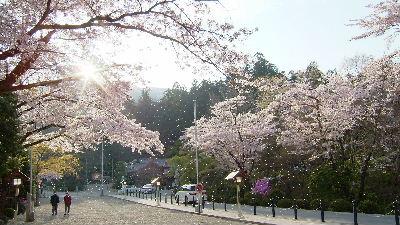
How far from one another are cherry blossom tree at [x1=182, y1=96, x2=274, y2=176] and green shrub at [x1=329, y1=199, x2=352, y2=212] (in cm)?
1403

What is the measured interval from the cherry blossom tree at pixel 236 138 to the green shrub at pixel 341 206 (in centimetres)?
1403

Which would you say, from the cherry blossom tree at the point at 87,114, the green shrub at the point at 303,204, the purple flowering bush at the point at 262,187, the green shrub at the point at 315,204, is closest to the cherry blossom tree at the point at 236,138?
the purple flowering bush at the point at 262,187

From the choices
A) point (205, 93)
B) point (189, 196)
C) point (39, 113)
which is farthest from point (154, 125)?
point (39, 113)

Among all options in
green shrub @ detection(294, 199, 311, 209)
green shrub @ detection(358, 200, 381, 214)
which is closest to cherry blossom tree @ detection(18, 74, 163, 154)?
green shrub @ detection(358, 200, 381, 214)

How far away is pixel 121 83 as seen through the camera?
12461mm

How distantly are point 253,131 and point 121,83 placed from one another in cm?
2995

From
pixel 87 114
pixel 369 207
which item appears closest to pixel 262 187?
pixel 369 207

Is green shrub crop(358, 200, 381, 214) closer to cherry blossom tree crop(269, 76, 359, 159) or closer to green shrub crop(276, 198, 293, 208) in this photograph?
cherry blossom tree crop(269, 76, 359, 159)

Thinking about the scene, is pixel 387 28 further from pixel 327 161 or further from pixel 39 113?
pixel 327 161

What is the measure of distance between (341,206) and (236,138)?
16895mm

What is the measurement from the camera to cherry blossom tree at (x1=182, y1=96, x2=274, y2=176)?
41531 mm

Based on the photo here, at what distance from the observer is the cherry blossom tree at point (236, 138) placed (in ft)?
136

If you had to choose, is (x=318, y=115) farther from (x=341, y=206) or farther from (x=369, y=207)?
(x=369, y=207)

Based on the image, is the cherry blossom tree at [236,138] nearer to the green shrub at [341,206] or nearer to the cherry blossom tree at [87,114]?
the green shrub at [341,206]
